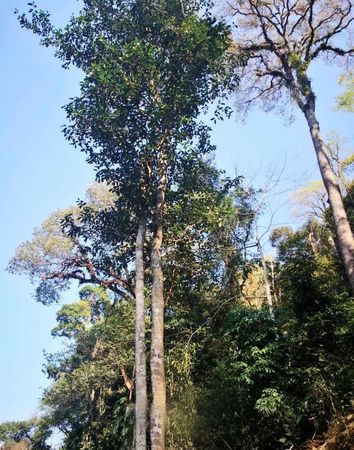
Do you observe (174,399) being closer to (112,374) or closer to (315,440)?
(315,440)

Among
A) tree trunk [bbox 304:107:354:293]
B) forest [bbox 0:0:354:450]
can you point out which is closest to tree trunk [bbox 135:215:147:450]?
forest [bbox 0:0:354:450]

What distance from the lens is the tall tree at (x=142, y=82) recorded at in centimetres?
958

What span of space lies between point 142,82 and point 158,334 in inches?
250

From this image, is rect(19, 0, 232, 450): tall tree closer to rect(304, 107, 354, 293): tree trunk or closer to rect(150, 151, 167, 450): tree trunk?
rect(150, 151, 167, 450): tree trunk

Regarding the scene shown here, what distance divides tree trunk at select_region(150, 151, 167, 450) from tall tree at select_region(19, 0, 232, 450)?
30mm

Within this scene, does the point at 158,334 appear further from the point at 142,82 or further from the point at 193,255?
the point at 142,82

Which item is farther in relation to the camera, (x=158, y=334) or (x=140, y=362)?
(x=158, y=334)

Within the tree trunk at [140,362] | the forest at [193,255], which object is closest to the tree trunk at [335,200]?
the forest at [193,255]

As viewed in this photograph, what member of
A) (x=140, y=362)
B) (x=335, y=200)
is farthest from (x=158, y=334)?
(x=335, y=200)

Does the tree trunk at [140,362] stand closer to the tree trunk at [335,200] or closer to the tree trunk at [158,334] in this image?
the tree trunk at [158,334]

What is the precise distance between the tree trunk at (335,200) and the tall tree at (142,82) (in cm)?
310

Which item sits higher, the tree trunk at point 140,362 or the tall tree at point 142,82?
the tall tree at point 142,82

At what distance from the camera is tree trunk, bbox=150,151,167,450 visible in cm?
718

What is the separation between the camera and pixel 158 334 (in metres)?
8.24
